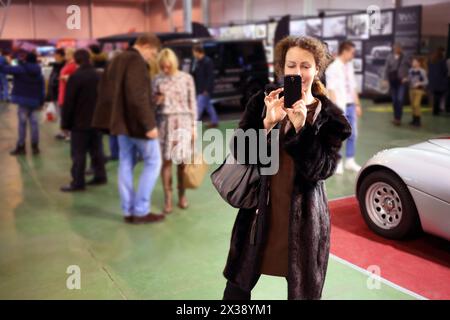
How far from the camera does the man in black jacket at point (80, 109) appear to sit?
5711mm

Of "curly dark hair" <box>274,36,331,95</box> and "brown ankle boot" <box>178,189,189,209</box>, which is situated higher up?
"curly dark hair" <box>274,36,331,95</box>

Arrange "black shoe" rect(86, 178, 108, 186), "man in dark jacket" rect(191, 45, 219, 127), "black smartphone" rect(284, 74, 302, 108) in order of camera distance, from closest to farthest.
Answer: "black smartphone" rect(284, 74, 302, 108)
"black shoe" rect(86, 178, 108, 186)
"man in dark jacket" rect(191, 45, 219, 127)

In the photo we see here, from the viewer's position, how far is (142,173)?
4.62 metres

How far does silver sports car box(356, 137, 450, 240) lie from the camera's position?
3588mm

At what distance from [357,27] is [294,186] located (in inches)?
565

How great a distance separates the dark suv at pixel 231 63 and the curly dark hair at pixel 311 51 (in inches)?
370

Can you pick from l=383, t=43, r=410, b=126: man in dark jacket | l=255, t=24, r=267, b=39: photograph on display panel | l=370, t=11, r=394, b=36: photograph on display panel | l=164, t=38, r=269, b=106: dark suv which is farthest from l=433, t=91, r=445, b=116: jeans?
l=255, t=24, r=267, b=39: photograph on display panel

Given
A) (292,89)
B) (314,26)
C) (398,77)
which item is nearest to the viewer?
(292,89)

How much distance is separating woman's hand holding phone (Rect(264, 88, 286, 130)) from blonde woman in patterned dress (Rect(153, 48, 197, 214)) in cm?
284

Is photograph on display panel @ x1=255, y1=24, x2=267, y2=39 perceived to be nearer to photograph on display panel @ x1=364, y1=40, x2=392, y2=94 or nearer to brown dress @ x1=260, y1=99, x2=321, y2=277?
photograph on display panel @ x1=364, y1=40, x2=392, y2=94

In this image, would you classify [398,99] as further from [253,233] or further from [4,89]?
[253,233]

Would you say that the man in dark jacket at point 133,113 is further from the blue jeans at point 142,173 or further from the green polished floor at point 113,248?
the green polished floor at point 113,248

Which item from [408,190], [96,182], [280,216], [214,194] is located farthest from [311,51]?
[96,182]

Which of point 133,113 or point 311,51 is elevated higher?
point 311,51
